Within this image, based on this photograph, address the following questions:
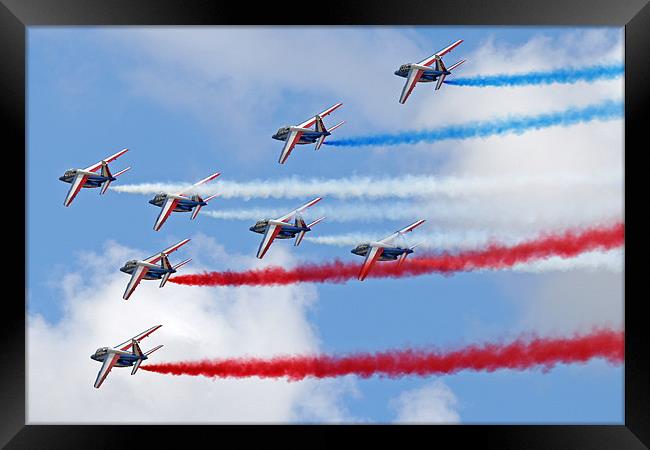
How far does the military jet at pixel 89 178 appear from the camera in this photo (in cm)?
5462

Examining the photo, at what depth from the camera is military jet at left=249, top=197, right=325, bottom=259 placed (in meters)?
50.5

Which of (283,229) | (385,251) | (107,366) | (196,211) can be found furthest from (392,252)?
(107,366)

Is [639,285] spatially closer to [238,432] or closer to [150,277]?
[238,432]

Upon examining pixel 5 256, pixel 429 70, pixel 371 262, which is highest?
pixel 429 70

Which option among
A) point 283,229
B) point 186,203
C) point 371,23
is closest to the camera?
point 371,23

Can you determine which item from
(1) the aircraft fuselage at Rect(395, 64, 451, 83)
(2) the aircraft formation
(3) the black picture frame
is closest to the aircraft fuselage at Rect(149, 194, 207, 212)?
(2) the aircraft formation

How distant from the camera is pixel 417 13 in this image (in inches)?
1457

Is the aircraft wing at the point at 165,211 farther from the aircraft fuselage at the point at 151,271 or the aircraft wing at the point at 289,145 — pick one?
the aircraft wing at the point at 289,145

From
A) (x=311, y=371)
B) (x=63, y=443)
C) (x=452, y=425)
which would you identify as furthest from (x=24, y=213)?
(x=452, y=425)

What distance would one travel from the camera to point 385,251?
47781 mm

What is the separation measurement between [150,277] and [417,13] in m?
22.3

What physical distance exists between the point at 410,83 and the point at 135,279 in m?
16.6

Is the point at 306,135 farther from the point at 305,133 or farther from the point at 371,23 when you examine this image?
the point at 371,23

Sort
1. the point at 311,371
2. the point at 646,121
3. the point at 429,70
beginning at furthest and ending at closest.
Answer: the point at 429,70, the point at 311,371, the point at 646,121
